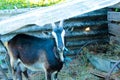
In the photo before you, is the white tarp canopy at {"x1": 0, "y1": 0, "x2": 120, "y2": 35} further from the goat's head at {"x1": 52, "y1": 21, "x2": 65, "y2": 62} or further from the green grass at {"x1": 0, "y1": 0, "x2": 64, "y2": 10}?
the green grass at {"x1": 0, "y1": 0, "x2": 64, "y2": 10}

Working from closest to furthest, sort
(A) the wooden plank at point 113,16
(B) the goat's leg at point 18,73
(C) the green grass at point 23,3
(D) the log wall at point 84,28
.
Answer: (B) the goat's leg at point 18,73
(A) the wooden plank at point 113,16
(D) the log wall at point 84,28
(C) the green grass at point 23,3

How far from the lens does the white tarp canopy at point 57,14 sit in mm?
5328

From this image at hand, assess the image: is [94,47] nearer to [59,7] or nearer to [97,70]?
[97,70]

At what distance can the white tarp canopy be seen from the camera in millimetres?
5328

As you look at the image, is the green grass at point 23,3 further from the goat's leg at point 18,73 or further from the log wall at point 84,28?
the goat's leg at point 18,73

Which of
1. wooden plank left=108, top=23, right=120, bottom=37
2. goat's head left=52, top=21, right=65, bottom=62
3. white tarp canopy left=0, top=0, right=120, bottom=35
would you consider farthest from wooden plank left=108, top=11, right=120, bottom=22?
white tarp canopy left=0, top=0, right=120, bottom=35

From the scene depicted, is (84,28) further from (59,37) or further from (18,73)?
(59,37)

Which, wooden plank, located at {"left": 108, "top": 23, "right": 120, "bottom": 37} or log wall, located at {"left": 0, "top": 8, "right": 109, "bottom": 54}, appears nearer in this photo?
wooden plank, located at {"left": 108, "top": 23, "right": 120, "bottom": 37}

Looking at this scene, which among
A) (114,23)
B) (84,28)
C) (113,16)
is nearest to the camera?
(113,16)

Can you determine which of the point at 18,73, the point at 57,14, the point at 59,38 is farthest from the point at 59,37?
the point at 18,73

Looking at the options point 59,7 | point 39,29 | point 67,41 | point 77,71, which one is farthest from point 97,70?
point 59,7

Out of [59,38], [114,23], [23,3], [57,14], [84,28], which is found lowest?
[84,28]

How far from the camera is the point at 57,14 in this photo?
17.7 ft

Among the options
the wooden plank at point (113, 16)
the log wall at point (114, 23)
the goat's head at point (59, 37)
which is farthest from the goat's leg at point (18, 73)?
the wooden plank at point (113, 16)
